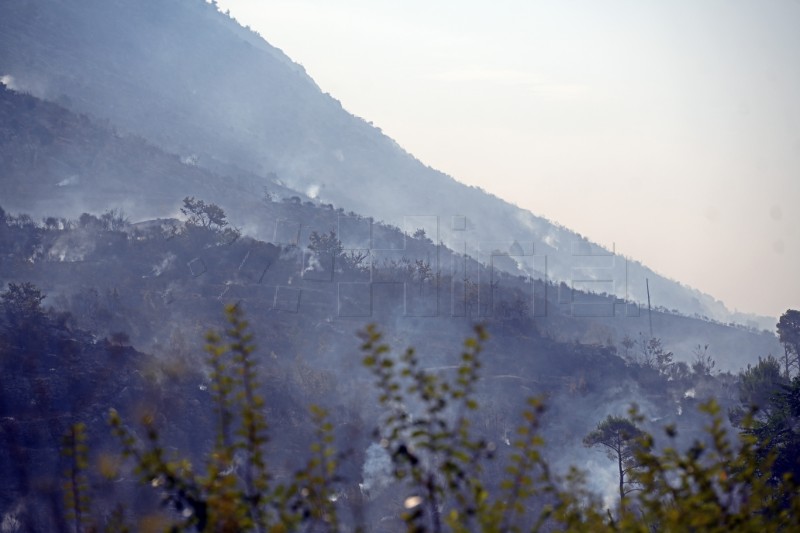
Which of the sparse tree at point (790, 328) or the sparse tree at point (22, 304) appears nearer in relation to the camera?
the sparse tree at point (22, 304)

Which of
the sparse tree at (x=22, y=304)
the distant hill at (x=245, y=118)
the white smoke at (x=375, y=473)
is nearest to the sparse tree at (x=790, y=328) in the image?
the white smoke at (x=375, y=473)

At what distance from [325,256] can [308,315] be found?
965 cm

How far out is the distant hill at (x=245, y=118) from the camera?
13225 cm

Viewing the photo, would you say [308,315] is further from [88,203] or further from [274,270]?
[88,203]

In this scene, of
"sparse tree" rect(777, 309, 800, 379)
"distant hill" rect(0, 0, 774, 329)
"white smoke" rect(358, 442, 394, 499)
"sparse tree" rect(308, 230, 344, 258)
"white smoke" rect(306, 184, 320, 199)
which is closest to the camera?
"white smoke" rect(358, 442, 394, 499)

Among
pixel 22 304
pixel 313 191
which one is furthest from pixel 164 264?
pixel 313 191

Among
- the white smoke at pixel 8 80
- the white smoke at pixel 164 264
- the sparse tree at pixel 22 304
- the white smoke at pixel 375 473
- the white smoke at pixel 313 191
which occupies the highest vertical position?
the white smoke at pixel 8 80

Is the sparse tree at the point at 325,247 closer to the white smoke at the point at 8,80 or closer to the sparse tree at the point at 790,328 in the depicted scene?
the sparse tree at the point at 790,328

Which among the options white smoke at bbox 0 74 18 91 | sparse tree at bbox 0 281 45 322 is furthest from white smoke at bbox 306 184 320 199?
sparse tree at bbox 0 281 45 322

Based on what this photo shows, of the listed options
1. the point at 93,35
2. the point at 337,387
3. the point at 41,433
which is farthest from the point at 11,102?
the point at 93,35

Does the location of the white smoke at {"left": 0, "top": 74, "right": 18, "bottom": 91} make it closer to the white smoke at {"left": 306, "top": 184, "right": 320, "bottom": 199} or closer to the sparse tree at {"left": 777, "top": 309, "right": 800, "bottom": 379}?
the white smoke at {"left": 306, "top": 184, "right": 320, "bottom": 199}

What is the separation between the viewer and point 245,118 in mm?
170375

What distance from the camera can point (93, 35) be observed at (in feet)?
509

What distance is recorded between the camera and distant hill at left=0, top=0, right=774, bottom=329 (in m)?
132
